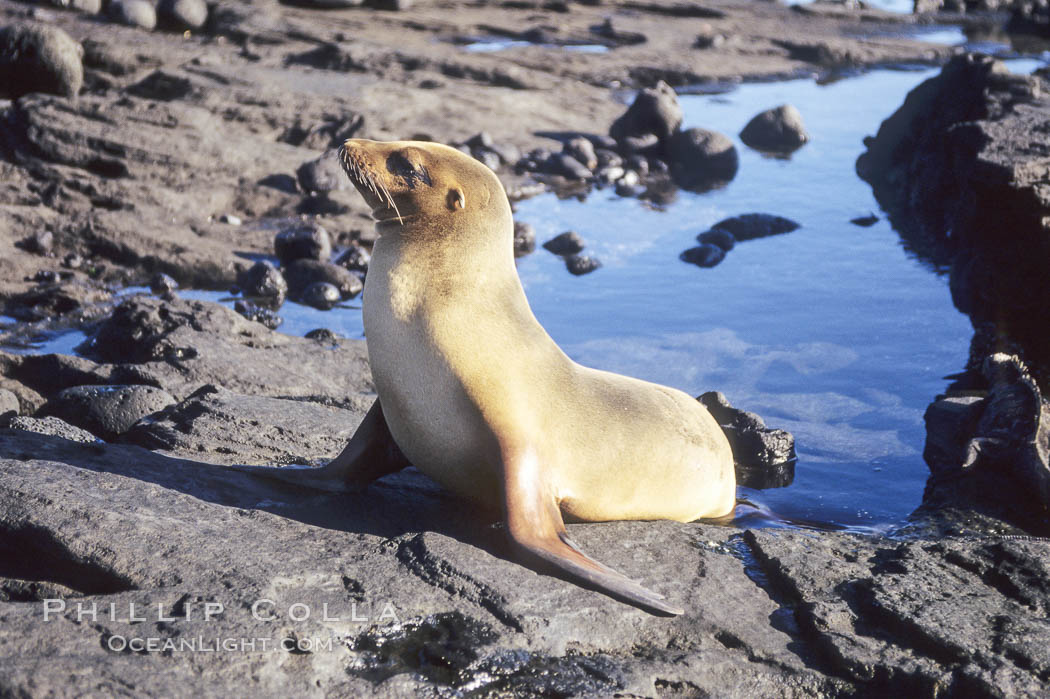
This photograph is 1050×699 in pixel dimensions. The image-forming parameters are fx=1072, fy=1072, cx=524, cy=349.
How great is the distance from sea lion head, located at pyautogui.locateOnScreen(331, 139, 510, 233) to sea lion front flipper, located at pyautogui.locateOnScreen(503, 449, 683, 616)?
1190 millimetres

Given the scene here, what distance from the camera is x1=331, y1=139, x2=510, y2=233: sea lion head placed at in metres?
4.71

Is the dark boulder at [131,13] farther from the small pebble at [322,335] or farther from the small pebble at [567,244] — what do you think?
the small pebble at [322,335]

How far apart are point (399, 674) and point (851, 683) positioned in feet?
4.97

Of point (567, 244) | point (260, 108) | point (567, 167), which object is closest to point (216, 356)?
point (567, 244)

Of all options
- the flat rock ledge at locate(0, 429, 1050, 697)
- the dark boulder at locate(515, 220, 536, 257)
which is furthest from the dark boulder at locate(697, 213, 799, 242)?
the flat rock ledge at locate(0, 429, 1050, 697)

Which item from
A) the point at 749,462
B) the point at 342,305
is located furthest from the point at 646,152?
the point at 749,462

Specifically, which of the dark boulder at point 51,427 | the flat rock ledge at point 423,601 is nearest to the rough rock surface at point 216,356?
the dark boulder at point 51,427

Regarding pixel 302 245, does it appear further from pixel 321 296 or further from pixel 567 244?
pixel 567 244

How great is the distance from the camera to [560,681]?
3463 mm

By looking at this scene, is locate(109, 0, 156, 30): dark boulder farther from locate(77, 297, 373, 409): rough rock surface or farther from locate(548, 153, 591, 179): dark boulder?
locate(77, 297, 373, 409): rough rock surface

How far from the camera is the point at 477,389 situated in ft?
14.6

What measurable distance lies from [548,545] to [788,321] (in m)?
6.59

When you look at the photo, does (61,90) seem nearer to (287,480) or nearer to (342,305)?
(342,305)

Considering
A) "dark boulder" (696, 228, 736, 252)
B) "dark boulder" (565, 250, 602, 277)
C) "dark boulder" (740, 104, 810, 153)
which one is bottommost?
"dark boulder" (565, 250, 602, 277)
